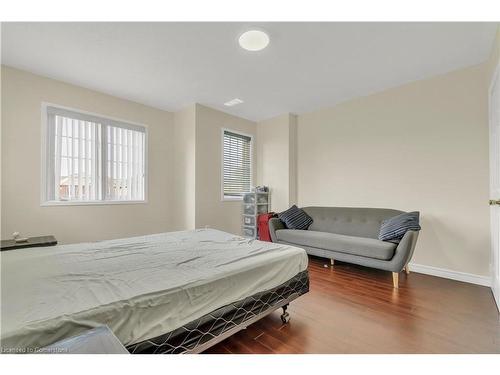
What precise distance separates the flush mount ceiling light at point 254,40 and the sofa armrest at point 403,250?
262cm

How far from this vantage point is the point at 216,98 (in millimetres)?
3773

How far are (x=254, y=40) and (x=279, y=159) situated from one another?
2634 millimetres

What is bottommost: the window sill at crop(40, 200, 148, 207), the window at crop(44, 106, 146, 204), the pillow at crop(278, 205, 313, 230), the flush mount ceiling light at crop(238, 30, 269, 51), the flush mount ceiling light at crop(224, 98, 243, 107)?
the pillow at crop(278, 205, 313, 230)

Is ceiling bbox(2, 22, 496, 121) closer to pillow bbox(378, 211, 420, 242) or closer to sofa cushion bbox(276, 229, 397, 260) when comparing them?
pillow bbox(378, 211, 420, 242)

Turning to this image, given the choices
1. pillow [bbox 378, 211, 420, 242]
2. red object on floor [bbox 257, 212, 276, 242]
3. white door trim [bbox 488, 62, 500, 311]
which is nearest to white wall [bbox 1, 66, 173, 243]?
red object on floor [bbox 257, 212, 276, 242]

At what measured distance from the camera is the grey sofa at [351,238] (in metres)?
2.58

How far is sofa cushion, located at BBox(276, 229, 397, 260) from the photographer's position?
2.63 meters

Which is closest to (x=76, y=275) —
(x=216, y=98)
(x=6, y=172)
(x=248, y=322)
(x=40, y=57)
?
(x=248, y=322)

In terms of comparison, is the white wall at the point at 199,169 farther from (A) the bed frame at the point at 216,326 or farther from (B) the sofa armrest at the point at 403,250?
(B) the sofa armrest at the point at 403,250

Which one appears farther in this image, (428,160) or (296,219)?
(296,219)

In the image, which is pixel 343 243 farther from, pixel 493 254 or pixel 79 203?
pixel 79 203

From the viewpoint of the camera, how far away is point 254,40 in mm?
2248

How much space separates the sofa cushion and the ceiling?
7.23 feet

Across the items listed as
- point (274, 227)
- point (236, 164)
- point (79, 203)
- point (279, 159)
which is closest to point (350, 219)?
point (274, 227)
